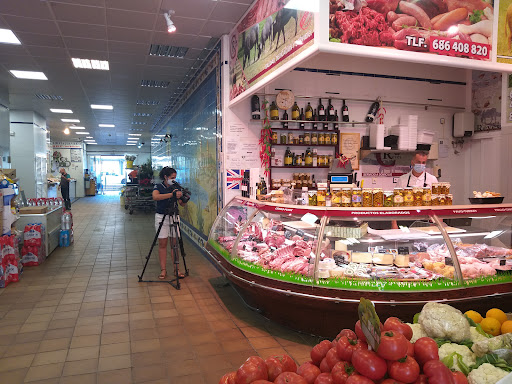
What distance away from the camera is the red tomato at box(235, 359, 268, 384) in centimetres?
143

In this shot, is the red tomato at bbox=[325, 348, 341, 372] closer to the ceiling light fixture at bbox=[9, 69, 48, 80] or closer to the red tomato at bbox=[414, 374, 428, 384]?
the red tomato at bbox=[414, 374, 428, 384]

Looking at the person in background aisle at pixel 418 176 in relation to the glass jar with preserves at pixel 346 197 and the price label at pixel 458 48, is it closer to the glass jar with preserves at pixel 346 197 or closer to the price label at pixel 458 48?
the price label at pixel 458 48

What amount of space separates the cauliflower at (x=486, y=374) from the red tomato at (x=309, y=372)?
63 cm

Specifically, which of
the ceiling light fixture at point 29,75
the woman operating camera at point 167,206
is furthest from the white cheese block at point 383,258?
the ceiling light fixture at point 29,75

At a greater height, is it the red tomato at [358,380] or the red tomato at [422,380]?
the red tomato at [358,380]

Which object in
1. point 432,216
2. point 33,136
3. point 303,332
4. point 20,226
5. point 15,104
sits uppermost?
point 15,104

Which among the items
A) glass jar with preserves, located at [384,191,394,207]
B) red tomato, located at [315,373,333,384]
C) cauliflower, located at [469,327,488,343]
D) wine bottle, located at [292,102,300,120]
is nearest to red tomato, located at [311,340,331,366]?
red tomato, located at [315,373,333,384]

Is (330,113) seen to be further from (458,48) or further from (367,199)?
(367,199)

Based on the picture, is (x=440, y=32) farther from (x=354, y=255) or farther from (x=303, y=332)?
(x=303, y=332)

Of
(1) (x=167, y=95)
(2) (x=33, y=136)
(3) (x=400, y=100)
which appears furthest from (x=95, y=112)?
(3) (x=400, y=100)

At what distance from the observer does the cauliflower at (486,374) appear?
4.69 feet

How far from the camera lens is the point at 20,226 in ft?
22.5

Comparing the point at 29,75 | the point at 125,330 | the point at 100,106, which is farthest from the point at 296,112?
the point at 100,106

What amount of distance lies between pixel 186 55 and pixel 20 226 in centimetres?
451
